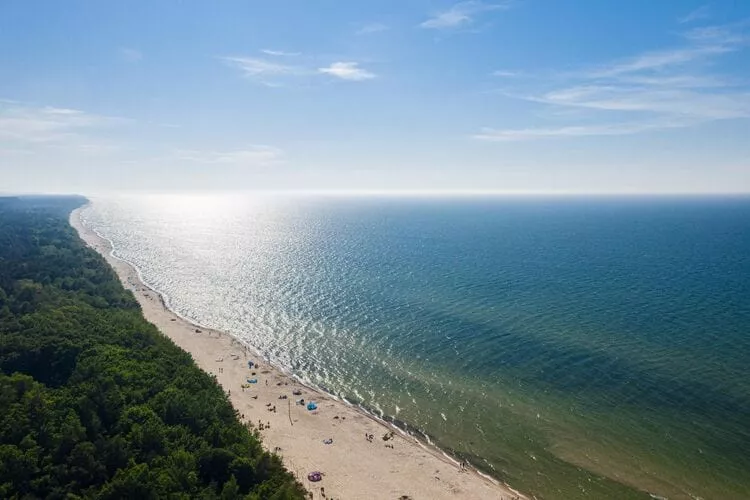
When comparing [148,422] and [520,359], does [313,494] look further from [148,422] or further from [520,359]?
[520,359]

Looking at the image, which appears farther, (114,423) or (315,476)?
(315,476)

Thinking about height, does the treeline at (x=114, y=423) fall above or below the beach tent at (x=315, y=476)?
above

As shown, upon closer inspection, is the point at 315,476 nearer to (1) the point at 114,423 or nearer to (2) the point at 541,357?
(1) the point at 114,423

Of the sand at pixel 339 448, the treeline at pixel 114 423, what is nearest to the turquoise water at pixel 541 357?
the sand at pixel 339 448

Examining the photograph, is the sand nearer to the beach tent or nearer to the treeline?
the beach tent

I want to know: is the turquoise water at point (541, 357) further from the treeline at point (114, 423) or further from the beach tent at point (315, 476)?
the treeline at point (114, 423)

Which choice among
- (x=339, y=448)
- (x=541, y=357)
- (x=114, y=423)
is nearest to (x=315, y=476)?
(x=339, y=448)
